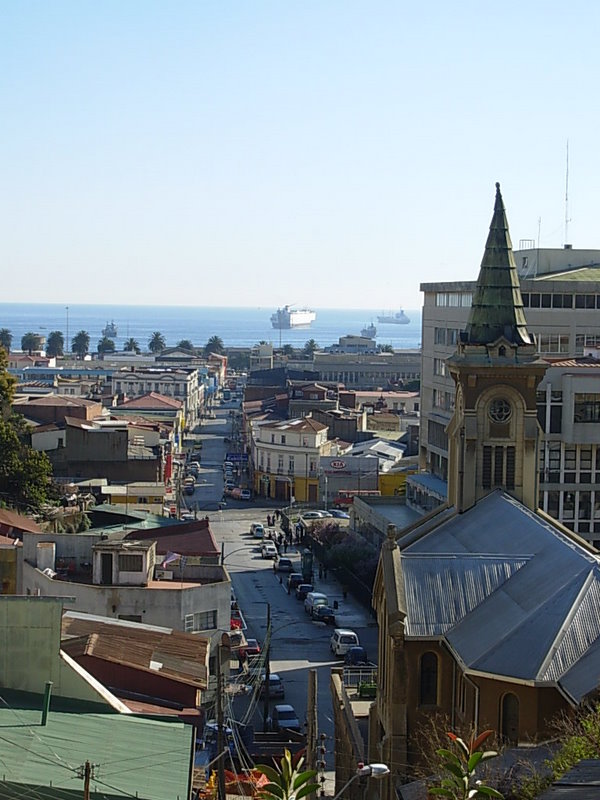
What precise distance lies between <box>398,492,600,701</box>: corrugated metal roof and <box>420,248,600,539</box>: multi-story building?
20.1 m

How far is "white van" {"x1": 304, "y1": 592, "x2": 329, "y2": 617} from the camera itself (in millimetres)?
65188

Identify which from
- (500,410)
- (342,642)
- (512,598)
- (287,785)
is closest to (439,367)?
(342,642)

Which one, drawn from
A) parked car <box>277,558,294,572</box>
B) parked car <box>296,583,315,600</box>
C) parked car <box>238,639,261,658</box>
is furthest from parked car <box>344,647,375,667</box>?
parked car <box>277,558,294,572</box>

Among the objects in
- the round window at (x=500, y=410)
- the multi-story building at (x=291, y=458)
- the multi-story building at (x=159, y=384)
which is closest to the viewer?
the round window at (x=500, y=410)

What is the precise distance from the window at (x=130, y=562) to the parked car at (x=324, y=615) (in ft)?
59.2

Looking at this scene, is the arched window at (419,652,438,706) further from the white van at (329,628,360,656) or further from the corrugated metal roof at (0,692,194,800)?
the white van at (329,628,360,656)

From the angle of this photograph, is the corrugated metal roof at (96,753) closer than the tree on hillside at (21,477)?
Yes

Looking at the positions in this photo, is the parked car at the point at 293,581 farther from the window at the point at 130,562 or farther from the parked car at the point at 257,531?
the window at the point at 130,562

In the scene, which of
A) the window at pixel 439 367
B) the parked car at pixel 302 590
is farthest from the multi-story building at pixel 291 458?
the parked car at pixel 302 590

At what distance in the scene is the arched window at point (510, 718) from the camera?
29469 millimetres

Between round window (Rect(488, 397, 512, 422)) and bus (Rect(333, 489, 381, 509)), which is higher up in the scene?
round window (Rect(488, 397, 512, 422))

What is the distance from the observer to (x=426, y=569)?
34.9 metres

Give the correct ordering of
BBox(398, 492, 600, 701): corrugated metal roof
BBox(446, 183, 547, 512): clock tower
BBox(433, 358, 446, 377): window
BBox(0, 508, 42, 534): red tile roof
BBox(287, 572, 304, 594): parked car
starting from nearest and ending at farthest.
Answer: BBox(398, 492, 600, 701): corrugated metal roof, BBox(446, 183, 547, 512): clock tower, BBox(0, 508, 42, 534): red tile roof, BBox(287, 572, 304, 594): parked car, BBox(433, 358, 446, 377): window

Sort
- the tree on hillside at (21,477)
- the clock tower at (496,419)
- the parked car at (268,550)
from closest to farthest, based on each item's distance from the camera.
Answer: the clock tower at (496,419) < the tree on hillside at (21,477) < the parked car at (268,550)
